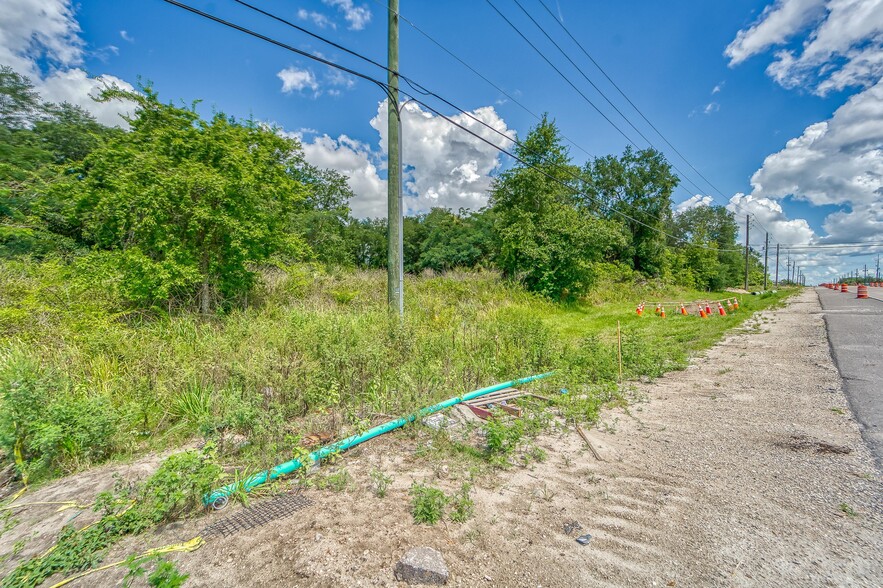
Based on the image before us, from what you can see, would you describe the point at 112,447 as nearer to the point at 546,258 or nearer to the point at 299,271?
the point at 299,271

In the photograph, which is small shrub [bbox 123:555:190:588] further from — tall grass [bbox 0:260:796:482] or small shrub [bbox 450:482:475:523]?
small shrub [bbox 450:482:475:523]

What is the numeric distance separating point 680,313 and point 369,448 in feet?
52.9

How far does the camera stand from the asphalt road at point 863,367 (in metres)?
3.92

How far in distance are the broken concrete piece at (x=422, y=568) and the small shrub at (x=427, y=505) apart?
1.04 ft

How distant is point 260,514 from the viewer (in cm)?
254

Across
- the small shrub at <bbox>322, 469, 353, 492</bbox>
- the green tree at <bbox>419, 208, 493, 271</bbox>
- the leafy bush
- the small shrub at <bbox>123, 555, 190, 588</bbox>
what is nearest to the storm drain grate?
the small shrub at <bbox>322, 469, 353, 492</bbox>

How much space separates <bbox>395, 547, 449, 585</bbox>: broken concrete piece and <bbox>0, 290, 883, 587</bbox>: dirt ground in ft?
0.19

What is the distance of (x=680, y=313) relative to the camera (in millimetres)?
15367

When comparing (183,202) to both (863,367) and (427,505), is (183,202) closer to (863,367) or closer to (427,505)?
(427,505)

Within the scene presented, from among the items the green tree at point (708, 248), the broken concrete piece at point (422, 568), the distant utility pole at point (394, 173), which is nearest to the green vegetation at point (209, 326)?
the distant utility pole at point (394, 173)

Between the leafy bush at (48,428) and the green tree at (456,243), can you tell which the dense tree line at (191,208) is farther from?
the leafy bush at (48,428)

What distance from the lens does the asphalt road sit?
12.9 ft

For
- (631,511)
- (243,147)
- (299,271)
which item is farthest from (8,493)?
(299,271)

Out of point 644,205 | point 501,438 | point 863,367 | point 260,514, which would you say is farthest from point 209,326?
point 644,205
